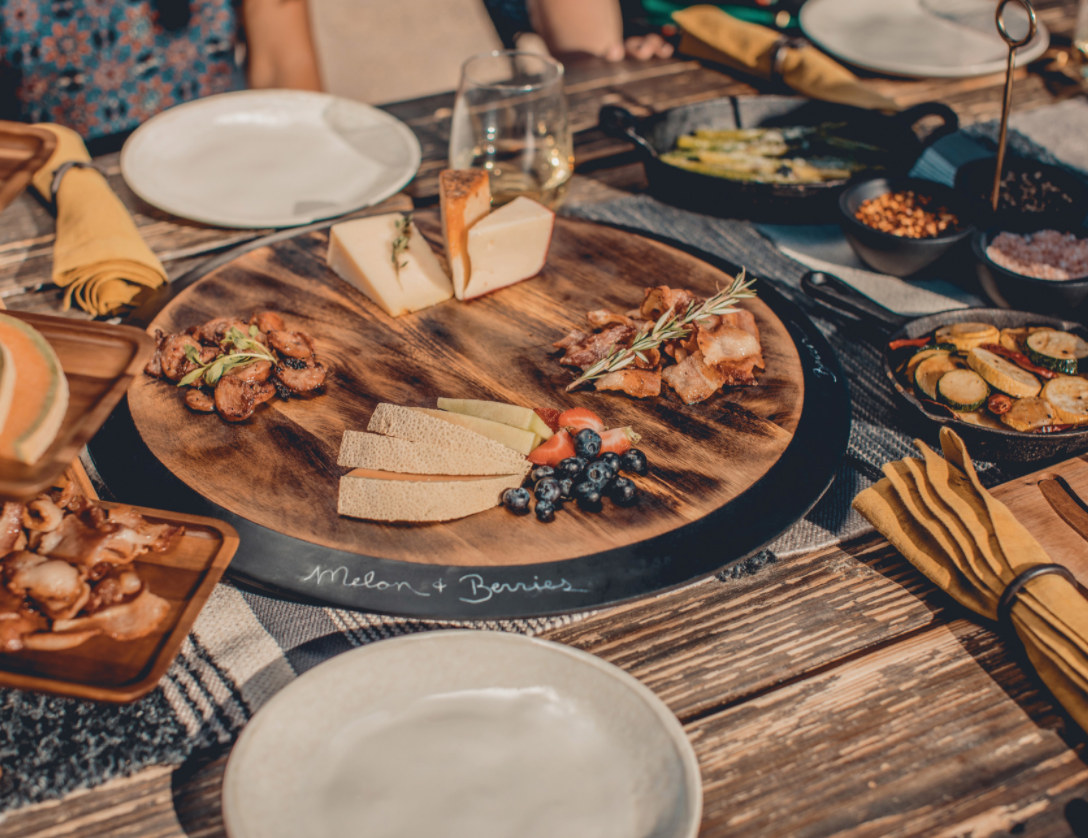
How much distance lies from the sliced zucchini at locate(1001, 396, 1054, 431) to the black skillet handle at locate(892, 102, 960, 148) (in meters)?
1.10

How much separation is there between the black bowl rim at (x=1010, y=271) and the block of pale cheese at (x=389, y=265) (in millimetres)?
1291

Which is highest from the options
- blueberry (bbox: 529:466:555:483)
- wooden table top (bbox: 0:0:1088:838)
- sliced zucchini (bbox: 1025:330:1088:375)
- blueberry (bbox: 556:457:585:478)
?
sliced zucchini (bbox: 1025:330:1088:375)

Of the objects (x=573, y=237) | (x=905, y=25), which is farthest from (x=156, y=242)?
(x=905, y=25)

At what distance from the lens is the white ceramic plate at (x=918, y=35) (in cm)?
315

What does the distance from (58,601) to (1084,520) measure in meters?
1.67

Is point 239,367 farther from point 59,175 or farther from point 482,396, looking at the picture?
point 59,175

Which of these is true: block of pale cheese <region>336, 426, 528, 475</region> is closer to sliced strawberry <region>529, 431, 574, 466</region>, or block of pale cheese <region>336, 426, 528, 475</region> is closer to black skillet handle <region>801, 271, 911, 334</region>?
sliced strawberry <region>529, 431, 574, 466</region>

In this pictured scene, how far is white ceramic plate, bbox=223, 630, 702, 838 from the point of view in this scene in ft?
3.26

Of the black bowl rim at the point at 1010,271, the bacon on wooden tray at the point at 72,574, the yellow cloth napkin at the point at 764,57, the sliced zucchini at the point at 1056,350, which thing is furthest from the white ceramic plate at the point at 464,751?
the yellow cloth napkin at the point at 764,57

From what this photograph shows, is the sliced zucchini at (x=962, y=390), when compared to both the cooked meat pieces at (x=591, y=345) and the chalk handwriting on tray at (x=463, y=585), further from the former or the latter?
the chalk handwriting on tray at (x=463, y=585)

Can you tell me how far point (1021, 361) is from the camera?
65.6 inches

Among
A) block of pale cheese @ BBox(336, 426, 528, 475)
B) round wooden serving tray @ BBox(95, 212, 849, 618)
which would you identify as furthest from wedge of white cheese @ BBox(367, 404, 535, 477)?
round wooden serving tray @ BBox(95, 212, 849, 618)

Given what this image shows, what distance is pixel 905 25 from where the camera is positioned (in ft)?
11.2

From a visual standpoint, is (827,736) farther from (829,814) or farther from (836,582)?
(836,582)
